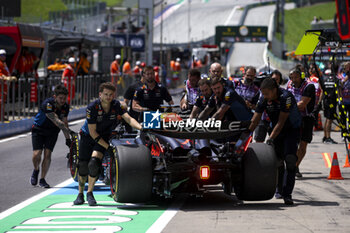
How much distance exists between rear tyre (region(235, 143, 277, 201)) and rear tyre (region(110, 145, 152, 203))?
4.12ft

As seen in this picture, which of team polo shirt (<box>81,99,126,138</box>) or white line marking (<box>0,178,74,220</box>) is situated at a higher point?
team polo shirt (<box>81,99,126,138</box>)

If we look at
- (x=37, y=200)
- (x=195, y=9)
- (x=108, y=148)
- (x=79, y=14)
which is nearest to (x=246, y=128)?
(x=108, y=148)

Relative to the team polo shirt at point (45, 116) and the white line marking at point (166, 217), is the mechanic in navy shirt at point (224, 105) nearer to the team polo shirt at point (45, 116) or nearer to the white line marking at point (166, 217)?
the white line marking at point (166, 217)

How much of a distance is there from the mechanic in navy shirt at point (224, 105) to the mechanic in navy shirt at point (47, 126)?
2.20 m

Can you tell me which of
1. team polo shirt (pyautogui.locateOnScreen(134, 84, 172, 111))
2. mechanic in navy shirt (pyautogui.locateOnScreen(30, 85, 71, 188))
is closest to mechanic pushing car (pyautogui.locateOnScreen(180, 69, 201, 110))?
team polo shirt (pyautogui.locateOnScreen(134, 84, 172, 111))

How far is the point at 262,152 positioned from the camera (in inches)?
423

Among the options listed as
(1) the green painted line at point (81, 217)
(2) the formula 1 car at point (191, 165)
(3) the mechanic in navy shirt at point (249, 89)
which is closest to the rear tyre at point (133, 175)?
(2) the formula 1 car at point (191, 165)

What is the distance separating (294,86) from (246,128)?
3.23 meters

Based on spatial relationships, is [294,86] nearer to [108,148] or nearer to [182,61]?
[108,148]

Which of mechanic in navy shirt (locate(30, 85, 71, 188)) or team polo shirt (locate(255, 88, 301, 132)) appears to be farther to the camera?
mechanic in navy shirt (locate(30, 85, 71, 188))

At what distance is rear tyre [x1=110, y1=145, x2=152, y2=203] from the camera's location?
10203mm

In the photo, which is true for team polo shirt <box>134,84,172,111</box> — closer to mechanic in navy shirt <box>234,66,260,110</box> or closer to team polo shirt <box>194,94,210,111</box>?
mechanic in navy shirt <box>234,66,260,110</box>

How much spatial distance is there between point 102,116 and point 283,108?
7.75 ft

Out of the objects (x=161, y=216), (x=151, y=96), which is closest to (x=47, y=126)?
(x=151, y=96)
